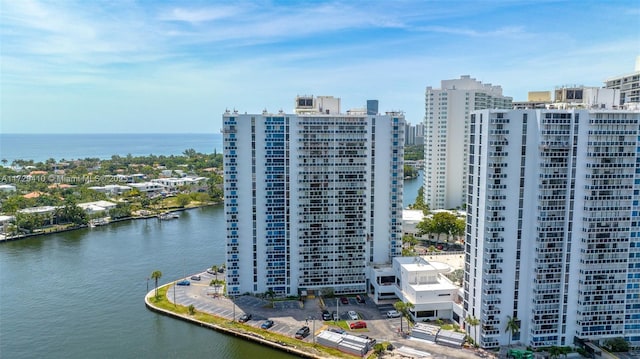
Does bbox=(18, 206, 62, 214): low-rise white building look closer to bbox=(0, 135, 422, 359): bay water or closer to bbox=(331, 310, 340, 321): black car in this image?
bbox=(0, 135, 422, 359): bay water

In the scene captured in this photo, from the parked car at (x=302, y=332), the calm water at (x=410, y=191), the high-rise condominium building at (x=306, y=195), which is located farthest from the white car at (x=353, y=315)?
the calm water at (x=410, y=191)

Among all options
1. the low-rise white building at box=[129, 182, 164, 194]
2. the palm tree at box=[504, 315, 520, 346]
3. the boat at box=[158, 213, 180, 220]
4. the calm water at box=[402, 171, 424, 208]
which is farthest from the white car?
the low-rise white building at box=[129, 182, 164, 194]

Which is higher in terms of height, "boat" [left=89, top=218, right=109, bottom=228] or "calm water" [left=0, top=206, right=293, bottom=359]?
"boat" [left=89, top=218, right=109, bottom=228]

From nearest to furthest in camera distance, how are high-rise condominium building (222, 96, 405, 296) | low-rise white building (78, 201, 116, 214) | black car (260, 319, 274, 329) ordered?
1. black car (260, 319, 274, 329)
2. high-rise condominium building (222, 96, 405, 296)
3. low-rise white building (78, 201, 116, 214)

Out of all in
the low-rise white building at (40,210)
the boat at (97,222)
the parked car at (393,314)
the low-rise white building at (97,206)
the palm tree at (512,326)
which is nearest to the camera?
the palm tree at (512,326)

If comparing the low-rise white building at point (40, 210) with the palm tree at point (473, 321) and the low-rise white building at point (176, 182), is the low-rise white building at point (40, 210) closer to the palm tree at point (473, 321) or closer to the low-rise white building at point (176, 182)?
the low-rise white building at point (176, 182)

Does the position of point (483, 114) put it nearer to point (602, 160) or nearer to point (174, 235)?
point (602, 160)

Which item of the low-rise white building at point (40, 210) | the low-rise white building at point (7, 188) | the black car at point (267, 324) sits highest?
the low-rise white building at point (7, 188)
